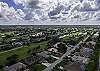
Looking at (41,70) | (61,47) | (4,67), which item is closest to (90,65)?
(41,70)

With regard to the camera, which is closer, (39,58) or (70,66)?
(70,66)

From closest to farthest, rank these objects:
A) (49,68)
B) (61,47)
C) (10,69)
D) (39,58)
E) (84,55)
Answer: (10,69) < (49,68) < (39,58) < (84,55) < (61,47)

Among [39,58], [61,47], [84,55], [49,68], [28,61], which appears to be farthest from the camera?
[61,47]

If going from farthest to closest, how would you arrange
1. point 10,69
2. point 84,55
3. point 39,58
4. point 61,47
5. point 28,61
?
point 61,47, point 84,55, point 39,58, point 28,61, point 10,69

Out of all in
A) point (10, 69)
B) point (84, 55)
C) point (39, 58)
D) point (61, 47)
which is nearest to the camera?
point (10, 69)

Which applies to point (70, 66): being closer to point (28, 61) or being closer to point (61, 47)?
point (28, 61)

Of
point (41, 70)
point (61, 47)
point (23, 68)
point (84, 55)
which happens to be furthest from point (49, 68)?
point (61, 47)

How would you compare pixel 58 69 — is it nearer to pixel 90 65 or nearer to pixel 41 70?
pixel 41 70

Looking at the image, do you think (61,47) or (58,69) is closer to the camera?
(58,69)
